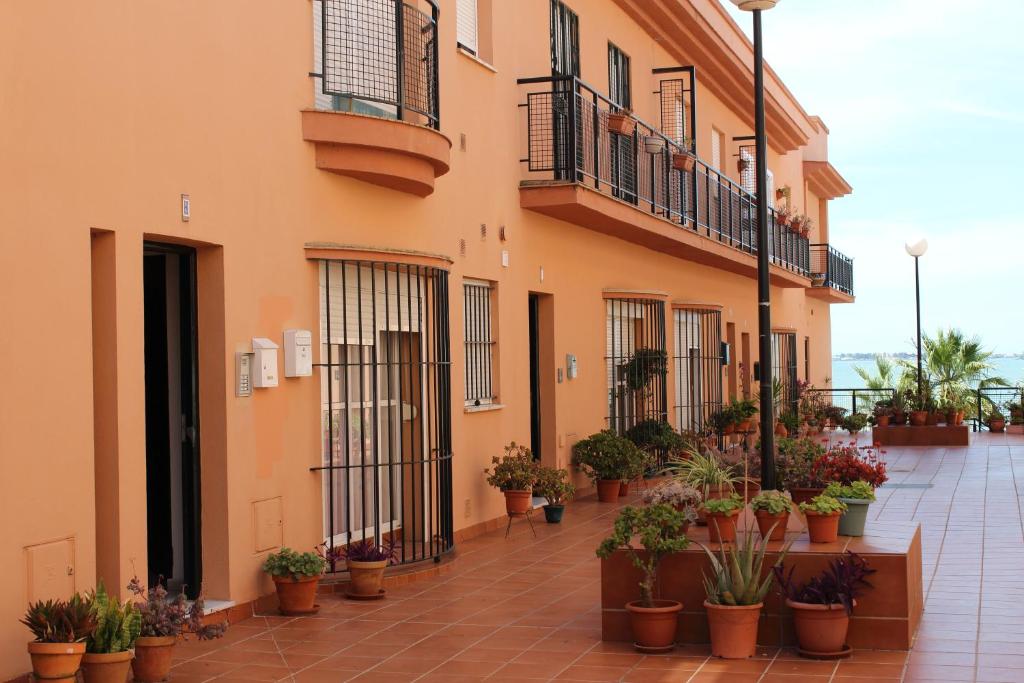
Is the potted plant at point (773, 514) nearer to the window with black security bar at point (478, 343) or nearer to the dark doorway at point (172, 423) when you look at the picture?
the dark doorway at point (172, 423)

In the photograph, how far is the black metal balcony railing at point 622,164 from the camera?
14.6 meters

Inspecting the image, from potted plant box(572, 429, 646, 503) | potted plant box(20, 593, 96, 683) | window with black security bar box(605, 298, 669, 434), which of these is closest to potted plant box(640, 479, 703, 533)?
potted plant box(20, 593, 96, 683)

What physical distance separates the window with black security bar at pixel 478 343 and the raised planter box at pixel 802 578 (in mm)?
5445

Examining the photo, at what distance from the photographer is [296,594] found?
900 centimetres

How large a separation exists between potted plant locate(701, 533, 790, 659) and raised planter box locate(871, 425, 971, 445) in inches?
736

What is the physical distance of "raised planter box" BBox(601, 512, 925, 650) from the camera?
24.6ft

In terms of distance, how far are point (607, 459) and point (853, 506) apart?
7601mm

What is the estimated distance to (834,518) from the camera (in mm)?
7988

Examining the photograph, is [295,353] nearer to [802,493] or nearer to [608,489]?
[802,493]

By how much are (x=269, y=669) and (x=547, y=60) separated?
33.3ft

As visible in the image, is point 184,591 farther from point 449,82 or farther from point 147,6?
point 449,82

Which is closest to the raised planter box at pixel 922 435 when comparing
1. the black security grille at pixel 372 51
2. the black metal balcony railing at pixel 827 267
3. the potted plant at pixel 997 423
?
the potted plant at pixel 997 423

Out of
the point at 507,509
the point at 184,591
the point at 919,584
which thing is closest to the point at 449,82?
the point at 507,509

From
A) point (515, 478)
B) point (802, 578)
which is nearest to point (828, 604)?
point (802, 578)
